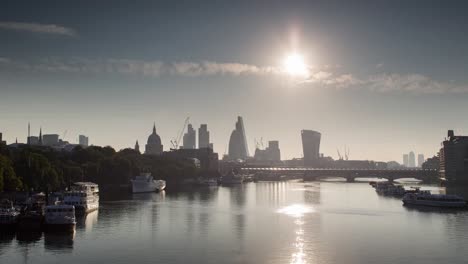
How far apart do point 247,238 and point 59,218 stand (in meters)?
29.8

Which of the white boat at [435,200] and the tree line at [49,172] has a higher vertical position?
the tree line at [49,172]

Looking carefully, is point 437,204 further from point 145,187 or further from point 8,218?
point 8,218

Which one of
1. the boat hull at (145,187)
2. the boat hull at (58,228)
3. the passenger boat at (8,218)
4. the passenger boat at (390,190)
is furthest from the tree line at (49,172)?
the passenger boat at (390,190)

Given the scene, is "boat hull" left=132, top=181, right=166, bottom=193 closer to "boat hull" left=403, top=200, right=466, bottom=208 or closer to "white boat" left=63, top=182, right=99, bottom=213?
"white boat" left=63, top=182, right=99, bottom=213

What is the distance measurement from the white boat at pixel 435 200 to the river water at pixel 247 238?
43.9 feet

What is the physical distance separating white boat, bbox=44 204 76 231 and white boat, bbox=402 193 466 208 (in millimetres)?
91307

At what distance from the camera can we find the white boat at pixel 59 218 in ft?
265

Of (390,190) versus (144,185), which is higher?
(144,185)

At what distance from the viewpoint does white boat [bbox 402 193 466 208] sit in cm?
12925

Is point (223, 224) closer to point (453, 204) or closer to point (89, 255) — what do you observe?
point (89, 255)

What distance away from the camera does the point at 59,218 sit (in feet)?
267

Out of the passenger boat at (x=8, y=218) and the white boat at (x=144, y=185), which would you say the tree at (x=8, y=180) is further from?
the white boat at (x=144, y=185)

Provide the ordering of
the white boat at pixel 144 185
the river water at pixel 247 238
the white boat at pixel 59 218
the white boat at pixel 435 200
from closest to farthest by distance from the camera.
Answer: the river water at pixel 247 238 → the white boat at pixel 59 218 → the white boat at pixel 435 200 → the white boat at pixel 144 185

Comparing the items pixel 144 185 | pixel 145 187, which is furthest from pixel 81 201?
pixel 145 187
